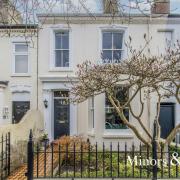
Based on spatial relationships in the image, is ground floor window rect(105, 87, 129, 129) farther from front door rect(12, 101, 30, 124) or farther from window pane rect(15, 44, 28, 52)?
window pane rect(15, 44, 28, 52)

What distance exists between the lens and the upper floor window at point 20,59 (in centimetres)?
2119

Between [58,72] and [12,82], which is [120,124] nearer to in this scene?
[58,72]

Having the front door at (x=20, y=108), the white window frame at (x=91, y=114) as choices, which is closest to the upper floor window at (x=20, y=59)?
the front door at (x=20, y=108)

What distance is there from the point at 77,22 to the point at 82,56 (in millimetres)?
1768

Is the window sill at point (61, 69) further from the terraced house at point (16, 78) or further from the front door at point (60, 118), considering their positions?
the front door at point (60, 118)

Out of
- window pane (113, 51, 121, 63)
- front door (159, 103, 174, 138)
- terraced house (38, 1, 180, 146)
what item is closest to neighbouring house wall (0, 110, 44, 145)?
terraced house (38, 1, 180, 146)

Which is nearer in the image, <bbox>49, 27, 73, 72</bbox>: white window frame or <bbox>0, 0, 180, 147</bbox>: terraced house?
<bbox>0, 0, 180, 147</bbox>: terraced house

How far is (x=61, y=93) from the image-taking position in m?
20.8

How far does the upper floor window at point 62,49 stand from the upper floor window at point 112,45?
6.32 ft

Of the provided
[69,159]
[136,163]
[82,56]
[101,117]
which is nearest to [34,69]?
[82,56]

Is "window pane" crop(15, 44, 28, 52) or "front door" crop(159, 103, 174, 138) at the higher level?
"window pane" crop(15, 44, 28, 52)

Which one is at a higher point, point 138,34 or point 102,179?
point 138,34

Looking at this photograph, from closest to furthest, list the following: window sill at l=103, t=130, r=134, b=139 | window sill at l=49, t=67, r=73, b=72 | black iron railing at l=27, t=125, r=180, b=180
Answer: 1. black iron railing at l=27, t=125, r=180, b=180
2. window sill at l=103, t=130, r=134, b=139
3. window sill at l=49, t=67, r=73, b=72

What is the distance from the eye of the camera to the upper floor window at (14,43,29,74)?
69.5 ft
